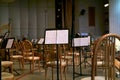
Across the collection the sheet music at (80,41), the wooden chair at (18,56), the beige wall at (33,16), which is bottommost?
the wooden chair at (18,56)

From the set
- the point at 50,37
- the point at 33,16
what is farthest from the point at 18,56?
the point at 33,16

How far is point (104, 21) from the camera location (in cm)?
1535

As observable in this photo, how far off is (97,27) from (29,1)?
435 cm

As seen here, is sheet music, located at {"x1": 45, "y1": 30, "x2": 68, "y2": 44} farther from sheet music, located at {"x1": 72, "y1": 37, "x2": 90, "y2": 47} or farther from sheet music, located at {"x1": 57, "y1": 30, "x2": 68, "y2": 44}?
sheet music, located at {"x1": 72, "y1": 37, "x2": 90, "y2": 47}

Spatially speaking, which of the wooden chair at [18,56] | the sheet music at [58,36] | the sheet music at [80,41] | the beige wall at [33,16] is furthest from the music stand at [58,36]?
the beige wall at [33,16]

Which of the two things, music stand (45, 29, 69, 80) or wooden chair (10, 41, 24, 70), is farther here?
wooden chair (10, 41, 24, 70)

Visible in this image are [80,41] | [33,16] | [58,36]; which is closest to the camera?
[58,36]

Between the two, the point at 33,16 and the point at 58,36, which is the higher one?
the point at 33,16

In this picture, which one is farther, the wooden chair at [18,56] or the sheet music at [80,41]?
the wooden chair at [18,56]

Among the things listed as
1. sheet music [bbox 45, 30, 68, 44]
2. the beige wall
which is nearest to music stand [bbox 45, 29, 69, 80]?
sheet music [bbox 45, 30, 68, 44]

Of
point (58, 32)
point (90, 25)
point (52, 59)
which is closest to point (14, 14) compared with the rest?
point (90, 25)

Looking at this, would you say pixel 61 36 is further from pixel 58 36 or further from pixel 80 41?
pixel 80 41

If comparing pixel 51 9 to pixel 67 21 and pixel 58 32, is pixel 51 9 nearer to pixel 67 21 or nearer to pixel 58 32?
pixel 67 21

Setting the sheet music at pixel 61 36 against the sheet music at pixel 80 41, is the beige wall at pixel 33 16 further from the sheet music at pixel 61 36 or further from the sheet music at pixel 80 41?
the sheet music at pixel 61 36
